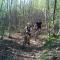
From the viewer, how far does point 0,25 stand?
28562mm

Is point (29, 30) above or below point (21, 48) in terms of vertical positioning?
above

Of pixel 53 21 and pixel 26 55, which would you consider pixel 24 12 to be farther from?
pixel 26 55

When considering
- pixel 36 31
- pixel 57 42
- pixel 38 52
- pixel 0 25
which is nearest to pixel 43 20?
pixel 36 31

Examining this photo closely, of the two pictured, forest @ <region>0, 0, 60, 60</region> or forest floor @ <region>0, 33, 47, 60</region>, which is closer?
forest floor @ <region>0, 33, 47, 60</region>

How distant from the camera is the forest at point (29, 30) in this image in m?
21.0

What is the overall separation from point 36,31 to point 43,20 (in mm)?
4127

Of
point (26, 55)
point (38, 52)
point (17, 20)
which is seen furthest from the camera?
point (17, 20)

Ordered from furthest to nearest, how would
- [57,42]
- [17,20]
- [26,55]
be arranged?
[17,20]
[57,42]
[26,55]

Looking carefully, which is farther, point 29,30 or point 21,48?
point 29,30

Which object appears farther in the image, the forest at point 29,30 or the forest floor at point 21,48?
the forest at point 29,30

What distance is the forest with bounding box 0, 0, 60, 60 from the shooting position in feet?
68.9

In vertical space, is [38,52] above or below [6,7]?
below

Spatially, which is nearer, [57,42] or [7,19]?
[57,42]

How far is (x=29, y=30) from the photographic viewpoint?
25.3 m
